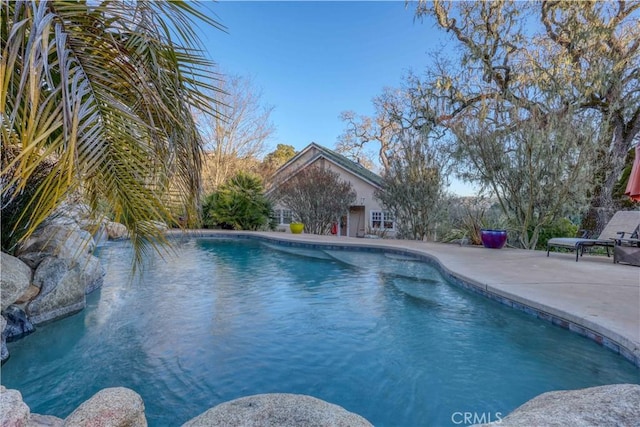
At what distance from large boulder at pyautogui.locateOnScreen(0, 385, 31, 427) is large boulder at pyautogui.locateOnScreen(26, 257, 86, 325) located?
3.75m

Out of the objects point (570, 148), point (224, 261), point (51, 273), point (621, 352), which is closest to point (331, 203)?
point (224, 261)

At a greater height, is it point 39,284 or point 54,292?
point 39,284

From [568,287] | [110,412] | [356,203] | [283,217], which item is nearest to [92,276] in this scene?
[110,412]

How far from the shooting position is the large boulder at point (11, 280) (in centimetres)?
424

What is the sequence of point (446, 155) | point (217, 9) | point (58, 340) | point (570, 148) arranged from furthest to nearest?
1. point (446, 155)
2. point (570, 148)
3. point (58, 340)
4. point (217, 9)

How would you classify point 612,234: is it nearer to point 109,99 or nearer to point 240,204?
point 109,99

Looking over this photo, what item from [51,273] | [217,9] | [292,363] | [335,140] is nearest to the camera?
[217,9]

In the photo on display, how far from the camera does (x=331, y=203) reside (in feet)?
53.8

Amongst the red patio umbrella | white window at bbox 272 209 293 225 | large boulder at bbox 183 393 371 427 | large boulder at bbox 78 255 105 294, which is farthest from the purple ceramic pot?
white window at bbox 272 209 293 225

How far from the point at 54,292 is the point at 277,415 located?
511 centimetres

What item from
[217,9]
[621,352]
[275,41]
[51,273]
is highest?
[275,41]

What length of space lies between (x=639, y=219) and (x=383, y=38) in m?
10.3

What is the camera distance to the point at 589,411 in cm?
180

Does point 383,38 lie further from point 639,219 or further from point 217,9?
point 217,9
